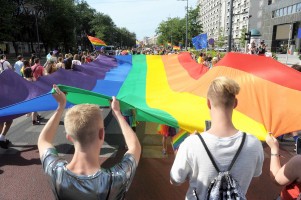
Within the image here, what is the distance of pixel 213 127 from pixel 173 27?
55908mm

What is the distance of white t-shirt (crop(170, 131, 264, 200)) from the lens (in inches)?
66.4

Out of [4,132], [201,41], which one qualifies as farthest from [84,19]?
[4,132]

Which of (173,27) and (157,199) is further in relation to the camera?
(173,27)

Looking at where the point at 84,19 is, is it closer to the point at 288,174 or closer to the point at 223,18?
the point at 223,18

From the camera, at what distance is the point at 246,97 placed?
339 centimetres

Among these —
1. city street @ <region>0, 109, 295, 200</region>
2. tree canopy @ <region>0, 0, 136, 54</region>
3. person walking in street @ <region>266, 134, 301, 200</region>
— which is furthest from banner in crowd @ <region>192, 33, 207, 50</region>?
tree canopy @ <region>0, 0, 136, 54</region>

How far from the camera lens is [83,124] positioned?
151cm

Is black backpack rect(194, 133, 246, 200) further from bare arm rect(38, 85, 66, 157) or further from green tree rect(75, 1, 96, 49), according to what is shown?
green tree rect(75, 1, 96, 49)

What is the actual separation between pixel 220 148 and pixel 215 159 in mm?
74

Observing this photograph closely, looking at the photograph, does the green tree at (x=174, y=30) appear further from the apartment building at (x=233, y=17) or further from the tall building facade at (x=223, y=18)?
the tall building facade at (x=223, y=18)

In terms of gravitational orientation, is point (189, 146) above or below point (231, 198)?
above

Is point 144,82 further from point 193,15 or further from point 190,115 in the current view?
point 193,15

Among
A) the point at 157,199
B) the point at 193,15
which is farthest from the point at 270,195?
the point at 193,15

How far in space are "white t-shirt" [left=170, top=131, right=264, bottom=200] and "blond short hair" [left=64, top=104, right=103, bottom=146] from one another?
573mm
